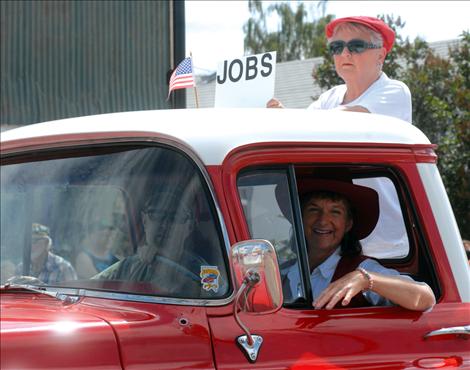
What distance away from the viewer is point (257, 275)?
2943mm

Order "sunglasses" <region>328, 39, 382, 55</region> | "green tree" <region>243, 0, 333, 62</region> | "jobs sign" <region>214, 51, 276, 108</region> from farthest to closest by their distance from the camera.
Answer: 1. "green tree" <region>243, 0, 333, 62</region>
2. "sunglasses" <region>328, 39, 382, 55</region>
3. "jobs sign" <region>214, 51, 276, 108</region>

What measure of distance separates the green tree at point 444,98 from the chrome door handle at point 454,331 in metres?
9.73

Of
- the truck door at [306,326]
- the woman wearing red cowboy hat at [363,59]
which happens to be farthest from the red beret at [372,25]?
the truck door at [306,326]

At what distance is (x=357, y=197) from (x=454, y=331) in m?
0.80

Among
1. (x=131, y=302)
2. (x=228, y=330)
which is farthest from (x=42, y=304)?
(x=228, y=330)

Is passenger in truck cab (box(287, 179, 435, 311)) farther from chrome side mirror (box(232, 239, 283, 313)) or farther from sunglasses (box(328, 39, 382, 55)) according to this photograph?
sunglasses (box(328, 39, 382, 55))

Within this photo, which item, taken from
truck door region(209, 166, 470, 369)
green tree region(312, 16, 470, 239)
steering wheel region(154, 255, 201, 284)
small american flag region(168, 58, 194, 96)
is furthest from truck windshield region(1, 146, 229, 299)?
green tree region(312, 16, 470, 239)

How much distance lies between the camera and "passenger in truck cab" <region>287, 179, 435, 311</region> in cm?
349

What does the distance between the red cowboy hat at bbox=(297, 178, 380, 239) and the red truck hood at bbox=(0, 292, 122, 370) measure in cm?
129

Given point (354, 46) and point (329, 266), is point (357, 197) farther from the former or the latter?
point (354, 46)

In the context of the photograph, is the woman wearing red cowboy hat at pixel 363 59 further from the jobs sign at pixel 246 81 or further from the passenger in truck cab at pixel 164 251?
the passenger in truck cab at pixel 164 251

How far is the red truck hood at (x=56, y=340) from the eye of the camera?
2.73 metres

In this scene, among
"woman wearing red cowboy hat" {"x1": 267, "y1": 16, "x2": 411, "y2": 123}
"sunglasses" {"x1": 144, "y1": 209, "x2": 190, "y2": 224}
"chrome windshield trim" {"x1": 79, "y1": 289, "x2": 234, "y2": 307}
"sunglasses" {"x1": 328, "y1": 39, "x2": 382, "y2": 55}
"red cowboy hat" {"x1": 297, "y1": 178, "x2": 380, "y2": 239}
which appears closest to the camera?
"chrome windshield trim" {"x1": 79, "y1": 289, "x2": 234, "y2": 307}

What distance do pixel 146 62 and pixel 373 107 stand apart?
36.1 ft
